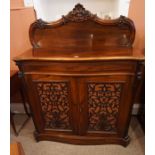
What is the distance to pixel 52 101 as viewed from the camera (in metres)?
1.69

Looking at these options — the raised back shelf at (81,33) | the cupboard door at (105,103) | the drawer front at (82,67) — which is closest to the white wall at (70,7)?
the raised back shelf at (81,33)

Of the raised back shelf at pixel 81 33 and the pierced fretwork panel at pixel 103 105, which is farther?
the raised back shelf at pixel 81 33

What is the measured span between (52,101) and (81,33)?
73cm

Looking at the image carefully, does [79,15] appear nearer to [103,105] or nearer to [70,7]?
[70,7]

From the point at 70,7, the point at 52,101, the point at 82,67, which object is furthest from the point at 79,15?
the point at 52,101

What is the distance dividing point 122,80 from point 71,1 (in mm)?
1032

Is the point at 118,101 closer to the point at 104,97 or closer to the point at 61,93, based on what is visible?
the point at 104,97

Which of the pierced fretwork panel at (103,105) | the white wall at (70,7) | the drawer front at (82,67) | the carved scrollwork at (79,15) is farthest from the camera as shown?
the white wall at (70,7)

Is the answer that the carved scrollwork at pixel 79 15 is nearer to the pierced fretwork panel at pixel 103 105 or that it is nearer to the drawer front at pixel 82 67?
the drawer front at pixel 82 67

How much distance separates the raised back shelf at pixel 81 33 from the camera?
1703 mm

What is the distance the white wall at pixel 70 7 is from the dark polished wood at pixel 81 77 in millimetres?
252

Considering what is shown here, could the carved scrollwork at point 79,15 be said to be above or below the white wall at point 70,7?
below

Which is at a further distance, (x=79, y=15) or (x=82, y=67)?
(x=79, y=15)

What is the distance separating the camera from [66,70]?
1.51 metres
